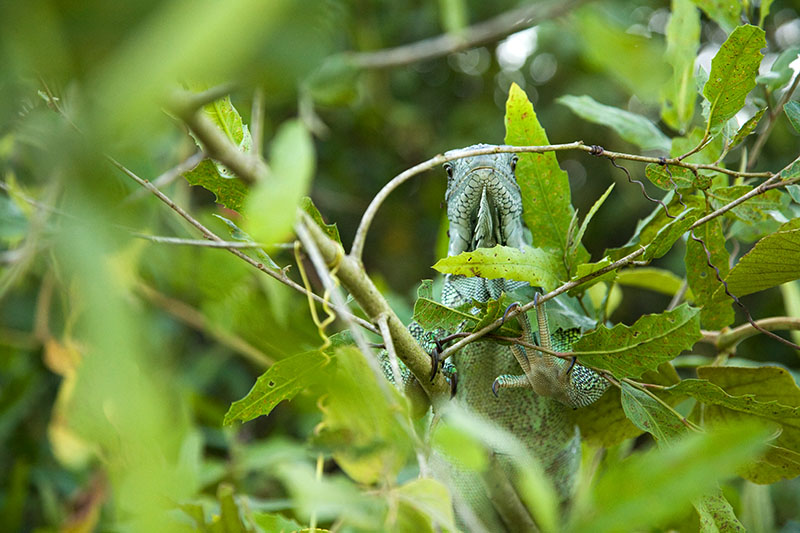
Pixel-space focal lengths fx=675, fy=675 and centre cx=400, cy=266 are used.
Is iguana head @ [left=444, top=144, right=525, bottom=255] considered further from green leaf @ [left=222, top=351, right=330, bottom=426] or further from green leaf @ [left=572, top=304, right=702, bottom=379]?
green leaf @ [left=222, top=351, right=330, bottom=426]

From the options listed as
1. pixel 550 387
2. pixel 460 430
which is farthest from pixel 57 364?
pixel 460 430

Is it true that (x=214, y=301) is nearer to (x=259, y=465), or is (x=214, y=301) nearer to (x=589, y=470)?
(x=259, y=465)

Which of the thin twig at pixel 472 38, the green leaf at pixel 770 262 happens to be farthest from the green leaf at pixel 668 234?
the thin twig at pixel 472 38

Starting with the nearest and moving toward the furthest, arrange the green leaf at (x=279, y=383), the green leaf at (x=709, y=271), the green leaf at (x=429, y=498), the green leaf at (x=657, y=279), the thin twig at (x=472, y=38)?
the green leaf at (x=429, y=498) < the green leaf at (x=279, y=383) < the green leaf at (x=709, y=271) < the green leaf at (x=657, y=279) < the thin twig at (x=472, y=38)

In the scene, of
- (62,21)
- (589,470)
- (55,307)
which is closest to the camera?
(62,21)

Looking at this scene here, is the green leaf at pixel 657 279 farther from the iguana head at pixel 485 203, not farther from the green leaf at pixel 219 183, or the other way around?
the green leaf at pixel 219 183

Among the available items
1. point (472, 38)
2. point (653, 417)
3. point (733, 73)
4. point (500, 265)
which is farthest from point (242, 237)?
point (472, 38)
